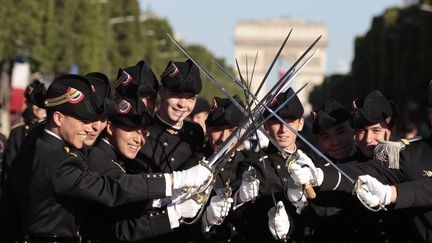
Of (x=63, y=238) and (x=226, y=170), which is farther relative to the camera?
(x=226, y=170)

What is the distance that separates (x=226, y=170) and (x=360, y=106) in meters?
1.22

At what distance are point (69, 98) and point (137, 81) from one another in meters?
2.31

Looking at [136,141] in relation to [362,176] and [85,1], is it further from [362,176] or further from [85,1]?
[85,1]

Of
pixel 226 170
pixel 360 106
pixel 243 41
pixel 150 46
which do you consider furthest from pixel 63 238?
pixel 243 41

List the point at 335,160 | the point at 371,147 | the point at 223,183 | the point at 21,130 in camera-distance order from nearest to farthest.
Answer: the point at 223,183, the point at 371,147, the point at 335,160, the point at 21,130

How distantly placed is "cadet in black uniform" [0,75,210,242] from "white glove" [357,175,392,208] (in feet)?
3.03

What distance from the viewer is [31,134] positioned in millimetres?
7949

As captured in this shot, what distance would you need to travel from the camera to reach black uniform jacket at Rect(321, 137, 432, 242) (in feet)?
24.8

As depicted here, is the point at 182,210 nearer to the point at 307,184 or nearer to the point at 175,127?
the point at 307,184

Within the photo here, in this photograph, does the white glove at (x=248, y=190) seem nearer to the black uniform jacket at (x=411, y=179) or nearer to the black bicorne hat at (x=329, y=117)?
the black uniform jacket at (x=411, y=179)

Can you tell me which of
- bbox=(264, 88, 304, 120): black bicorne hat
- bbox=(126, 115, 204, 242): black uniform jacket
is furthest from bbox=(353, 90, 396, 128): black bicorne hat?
bbox=(126, 115, 204, 242): black uniform jacket

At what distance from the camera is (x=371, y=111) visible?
9344 millimetres

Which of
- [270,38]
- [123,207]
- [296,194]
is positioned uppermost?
[296,194]

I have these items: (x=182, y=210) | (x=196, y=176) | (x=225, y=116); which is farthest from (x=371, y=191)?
(x=225, y=116)
